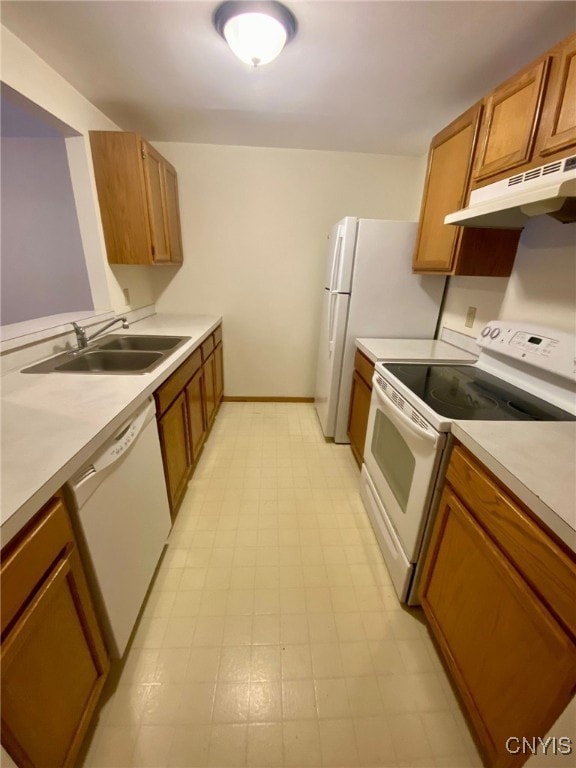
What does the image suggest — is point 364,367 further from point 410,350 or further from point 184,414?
point 184,414

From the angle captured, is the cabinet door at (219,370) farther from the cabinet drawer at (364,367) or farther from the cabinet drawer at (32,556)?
the cabinet drawer at (32,556)

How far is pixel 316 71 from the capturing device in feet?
5.06

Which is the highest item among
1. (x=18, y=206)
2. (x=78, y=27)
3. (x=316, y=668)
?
(x=78, y=27)

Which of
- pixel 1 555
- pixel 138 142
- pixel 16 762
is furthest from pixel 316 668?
pixel 138 142

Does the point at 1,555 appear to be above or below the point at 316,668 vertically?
above

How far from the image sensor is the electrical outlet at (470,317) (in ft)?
6.30

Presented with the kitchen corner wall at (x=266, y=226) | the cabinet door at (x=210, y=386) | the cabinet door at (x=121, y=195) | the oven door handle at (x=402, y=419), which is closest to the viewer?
the oven door handle at (x=402, y=419)

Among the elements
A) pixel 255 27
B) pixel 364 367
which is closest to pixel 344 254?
pixel 364 367

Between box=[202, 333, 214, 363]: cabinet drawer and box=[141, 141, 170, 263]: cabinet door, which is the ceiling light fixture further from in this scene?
box=[202, 333, 214, 363]: cabinet drawer

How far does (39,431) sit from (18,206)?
316 cm

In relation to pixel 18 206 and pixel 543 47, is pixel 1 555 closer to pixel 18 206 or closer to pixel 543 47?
pixel 543 47

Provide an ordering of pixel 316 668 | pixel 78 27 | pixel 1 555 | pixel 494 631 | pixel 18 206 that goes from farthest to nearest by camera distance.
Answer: pixel 18 206 → pixel 78 27 → pixel 316 668 → pixel 494 631 → pixel 1 555

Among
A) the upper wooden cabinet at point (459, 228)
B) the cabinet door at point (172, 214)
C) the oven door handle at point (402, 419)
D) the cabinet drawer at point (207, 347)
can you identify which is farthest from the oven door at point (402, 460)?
the cabinet door at point (172, 214)

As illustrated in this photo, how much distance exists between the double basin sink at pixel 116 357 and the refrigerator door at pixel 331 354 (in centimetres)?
103
